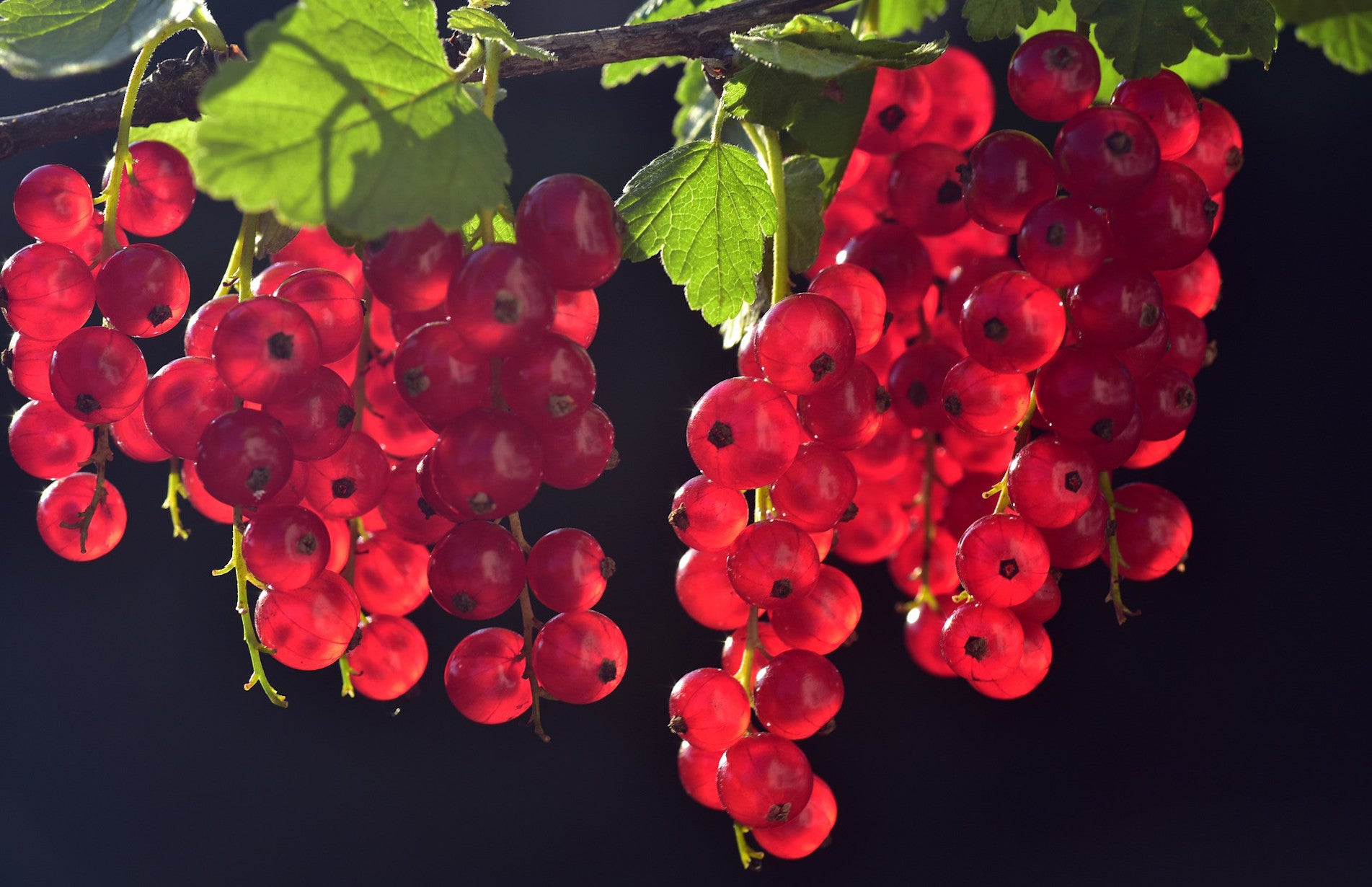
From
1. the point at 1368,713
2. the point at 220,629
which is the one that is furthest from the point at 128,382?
the point at 1368,713

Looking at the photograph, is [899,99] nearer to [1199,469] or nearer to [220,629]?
[1199,469]

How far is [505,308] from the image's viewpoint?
0.37 meters

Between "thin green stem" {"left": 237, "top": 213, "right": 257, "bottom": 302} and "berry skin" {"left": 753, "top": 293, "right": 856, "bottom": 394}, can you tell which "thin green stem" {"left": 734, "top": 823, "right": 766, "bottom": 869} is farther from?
"thin green stem" {"left": 237, "top": 213, "right": 257, "bottom": 302}

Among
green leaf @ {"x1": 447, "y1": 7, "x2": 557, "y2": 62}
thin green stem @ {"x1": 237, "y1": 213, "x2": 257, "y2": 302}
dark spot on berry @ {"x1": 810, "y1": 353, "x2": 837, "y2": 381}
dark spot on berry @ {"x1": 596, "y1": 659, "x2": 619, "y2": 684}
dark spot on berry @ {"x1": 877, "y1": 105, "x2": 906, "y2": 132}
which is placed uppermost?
green leaf @ {"x1": 447, "y1": 7, "x2": 557, "y2": 62}

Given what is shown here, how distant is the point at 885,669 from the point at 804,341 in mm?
931

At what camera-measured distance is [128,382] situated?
44cm

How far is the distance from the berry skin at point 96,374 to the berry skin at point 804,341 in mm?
262

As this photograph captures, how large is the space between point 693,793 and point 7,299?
374mm

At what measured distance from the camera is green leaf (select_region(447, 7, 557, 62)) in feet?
1.34

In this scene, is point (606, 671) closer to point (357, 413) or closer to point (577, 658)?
point (577, 658)

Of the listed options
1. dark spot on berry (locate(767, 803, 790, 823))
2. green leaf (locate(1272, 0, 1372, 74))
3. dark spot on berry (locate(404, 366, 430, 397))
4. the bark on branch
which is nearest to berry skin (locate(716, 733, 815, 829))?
dark spot on berry (locate(767, 803, 790, 823))

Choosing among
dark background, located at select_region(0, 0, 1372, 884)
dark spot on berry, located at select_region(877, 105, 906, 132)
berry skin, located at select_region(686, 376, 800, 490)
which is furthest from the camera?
dark background, located at select_region(0, 0, 1372, 884)

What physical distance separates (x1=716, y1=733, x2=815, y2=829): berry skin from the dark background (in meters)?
0.78

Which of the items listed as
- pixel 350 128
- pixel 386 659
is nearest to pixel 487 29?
pixel 350 128
